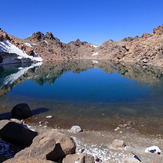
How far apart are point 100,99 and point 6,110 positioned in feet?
→ 41.2

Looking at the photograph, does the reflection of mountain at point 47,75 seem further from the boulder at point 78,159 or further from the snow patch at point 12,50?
the snow patch at point 12,50

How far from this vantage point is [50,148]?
866cm

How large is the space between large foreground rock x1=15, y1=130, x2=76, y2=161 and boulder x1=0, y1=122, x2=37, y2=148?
1.92m

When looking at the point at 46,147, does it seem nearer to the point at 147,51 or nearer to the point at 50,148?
the point at 50,148

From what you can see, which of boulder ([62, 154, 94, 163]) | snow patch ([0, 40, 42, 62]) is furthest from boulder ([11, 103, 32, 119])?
snow patch ([0, 40, 42, 62])

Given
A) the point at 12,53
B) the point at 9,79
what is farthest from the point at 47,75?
the point at 12,53

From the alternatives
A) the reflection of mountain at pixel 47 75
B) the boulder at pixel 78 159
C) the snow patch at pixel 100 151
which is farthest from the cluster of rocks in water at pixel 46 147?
the reflection of mountain at pixel 47 75

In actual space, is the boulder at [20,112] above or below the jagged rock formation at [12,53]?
below

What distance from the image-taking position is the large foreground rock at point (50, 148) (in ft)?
27.2

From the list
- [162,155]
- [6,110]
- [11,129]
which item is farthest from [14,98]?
[162,155]

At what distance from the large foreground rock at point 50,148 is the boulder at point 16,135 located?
192 centimetres

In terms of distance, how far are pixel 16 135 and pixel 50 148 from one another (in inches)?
136

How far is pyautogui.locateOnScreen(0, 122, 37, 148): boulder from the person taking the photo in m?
11.0

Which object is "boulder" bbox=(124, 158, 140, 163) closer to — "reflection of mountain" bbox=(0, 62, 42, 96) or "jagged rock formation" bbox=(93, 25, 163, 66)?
"reflection of mountain" bbox=(0, 62, 42, 96)
